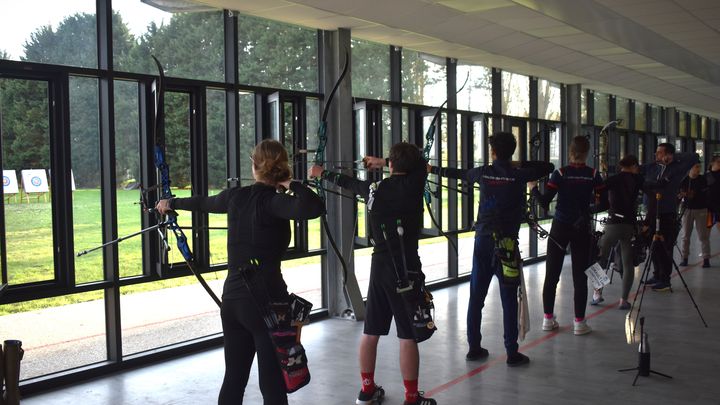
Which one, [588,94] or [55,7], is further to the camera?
[588,94]

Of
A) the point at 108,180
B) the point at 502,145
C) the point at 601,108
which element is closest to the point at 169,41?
the point at 108,180

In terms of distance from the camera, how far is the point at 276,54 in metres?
6.33

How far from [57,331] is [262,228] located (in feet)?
10.5

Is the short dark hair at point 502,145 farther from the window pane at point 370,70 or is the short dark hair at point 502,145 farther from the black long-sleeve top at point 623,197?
the window pane at point 370,70

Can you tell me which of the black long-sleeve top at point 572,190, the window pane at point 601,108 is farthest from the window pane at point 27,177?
the window pane at point 601,108

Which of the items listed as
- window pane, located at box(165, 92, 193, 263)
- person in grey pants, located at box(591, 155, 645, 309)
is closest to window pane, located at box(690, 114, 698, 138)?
person in grey pants, located at box(591, 155, 645, 309)

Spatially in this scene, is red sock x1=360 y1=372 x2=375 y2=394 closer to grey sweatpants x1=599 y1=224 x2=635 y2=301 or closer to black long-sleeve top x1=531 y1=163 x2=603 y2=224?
black long-sleeve top x1=531 y1=163 x2=603 y2=224

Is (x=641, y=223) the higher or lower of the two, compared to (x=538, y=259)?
higher

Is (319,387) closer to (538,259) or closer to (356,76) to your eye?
(356,76)

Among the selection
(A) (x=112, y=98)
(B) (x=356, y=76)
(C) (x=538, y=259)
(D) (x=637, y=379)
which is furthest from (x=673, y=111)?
(A) (x=112, y=98)

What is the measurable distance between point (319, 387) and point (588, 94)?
9010mm

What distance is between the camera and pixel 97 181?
4953mm

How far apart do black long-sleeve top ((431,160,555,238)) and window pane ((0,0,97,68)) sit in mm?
2394

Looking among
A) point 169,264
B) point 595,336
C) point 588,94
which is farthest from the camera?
point 588,94
